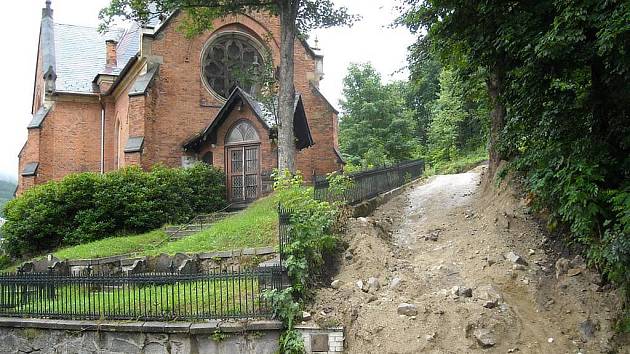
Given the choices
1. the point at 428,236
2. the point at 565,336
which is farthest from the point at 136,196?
the point at 565,336

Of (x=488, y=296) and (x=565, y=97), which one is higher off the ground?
(x=565, y=97)

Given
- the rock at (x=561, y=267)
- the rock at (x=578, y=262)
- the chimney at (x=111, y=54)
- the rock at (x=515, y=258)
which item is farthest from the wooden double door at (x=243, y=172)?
the rock at (x=578, y=262)

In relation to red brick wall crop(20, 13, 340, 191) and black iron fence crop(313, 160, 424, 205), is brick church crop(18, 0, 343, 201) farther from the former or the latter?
black iron fence crop(313, 160, 424, 205)

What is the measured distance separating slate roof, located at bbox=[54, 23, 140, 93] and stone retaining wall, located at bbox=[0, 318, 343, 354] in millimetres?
21911

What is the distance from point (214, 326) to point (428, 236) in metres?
5.23

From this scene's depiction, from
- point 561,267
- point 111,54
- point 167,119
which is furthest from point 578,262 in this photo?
point 111,54

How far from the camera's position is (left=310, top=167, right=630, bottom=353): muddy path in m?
7.70

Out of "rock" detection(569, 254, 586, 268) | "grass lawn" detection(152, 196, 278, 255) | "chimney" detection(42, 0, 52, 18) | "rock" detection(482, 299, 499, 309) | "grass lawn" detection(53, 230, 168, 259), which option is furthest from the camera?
"chimney" detection(42, 0, 52, 18)

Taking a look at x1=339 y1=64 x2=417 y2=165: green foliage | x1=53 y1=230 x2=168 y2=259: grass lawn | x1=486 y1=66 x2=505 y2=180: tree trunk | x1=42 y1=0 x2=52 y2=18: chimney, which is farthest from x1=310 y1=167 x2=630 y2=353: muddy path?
x1=42 y1=0 x2=52 y2=18: chimney

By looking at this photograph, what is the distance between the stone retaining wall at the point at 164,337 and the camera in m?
8.38

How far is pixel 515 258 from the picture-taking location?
931 centimetres

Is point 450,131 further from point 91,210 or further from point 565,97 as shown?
point 565,97

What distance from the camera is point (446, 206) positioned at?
14336 millimetres

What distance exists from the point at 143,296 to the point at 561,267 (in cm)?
702
